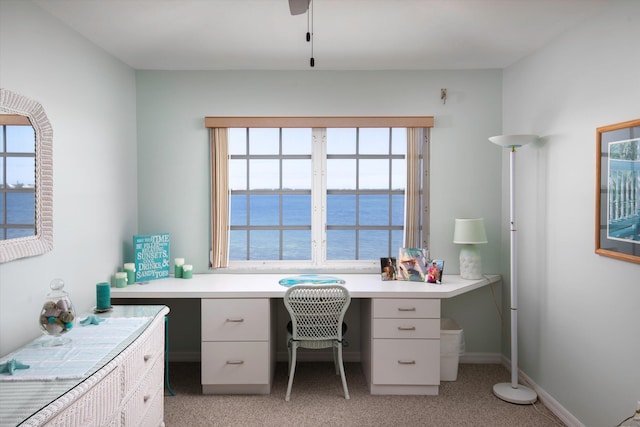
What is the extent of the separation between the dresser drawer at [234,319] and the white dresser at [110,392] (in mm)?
464

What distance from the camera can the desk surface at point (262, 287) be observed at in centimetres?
329

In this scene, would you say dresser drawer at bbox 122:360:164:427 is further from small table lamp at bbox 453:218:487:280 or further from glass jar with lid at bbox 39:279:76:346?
small table lamp at bbox 453:218:487:280

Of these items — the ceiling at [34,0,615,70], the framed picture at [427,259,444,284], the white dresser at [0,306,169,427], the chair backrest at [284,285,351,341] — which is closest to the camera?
the white dresser at [0,306,169,427]

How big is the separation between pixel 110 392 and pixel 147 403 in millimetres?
553

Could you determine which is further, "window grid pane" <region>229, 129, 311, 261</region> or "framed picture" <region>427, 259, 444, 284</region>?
"window grid pane" <region>229, 129, 311, 261</region>

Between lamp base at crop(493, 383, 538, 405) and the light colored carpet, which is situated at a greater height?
lamp base at crop(493, 383, 538, 405)

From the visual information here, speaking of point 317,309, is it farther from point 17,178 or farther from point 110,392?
point 17,178

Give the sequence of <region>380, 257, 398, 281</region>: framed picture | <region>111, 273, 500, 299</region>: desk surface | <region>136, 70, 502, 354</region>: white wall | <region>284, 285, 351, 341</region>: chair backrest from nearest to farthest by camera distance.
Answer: <region>284, 285, 351, 341</region>: chair backrest < <region>111, 273, 500, 299</region>: desk surface < <region>380, 257, 398, 281</region>: framed picture < <region>136, 70, 502, 354</region>: white wall

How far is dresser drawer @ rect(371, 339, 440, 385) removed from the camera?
131 inches

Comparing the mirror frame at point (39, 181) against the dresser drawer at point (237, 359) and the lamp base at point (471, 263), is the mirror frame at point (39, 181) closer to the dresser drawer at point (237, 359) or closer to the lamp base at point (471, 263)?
the dresser drawer at point (237, 359)

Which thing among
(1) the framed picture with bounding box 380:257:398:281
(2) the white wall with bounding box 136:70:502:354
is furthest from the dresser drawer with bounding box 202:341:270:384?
(1) the framed picture with bounding box 380:257:398:281

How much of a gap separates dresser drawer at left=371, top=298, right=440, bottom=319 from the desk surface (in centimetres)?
4

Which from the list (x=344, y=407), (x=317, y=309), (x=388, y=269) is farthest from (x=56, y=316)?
(x=388, y=269)

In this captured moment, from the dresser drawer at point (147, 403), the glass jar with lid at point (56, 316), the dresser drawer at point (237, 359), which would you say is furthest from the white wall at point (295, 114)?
the glass jar with lid at point (56, 316)
